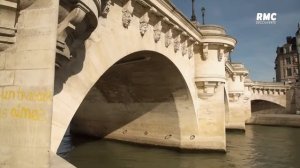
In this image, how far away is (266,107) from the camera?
179ft

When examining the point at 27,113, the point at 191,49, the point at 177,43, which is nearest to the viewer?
the point at 27,113

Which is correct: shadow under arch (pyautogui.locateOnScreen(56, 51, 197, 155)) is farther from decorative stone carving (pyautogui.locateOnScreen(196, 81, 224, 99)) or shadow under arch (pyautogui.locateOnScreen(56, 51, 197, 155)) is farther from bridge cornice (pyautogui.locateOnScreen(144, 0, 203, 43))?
bridge cornice (pyautogui.locateOnScreen(144, 0, 203, 43))

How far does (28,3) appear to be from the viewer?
14.9 ft

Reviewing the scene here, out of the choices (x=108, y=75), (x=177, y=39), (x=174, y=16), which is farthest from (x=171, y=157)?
(x=174, y=16)

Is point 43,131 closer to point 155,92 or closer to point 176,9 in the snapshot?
point 176,9

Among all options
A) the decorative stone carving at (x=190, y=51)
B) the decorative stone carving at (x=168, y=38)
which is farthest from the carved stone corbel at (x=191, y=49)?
the decorative stone carving at (x=168, y=38)

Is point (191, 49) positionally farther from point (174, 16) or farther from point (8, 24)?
point (8, 24)

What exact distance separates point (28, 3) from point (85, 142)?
1938cm

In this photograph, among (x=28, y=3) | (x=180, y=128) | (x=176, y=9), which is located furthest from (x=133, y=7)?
(x=180, y=128)

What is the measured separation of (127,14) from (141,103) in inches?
416

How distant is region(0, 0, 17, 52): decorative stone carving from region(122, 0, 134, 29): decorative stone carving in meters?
5.56

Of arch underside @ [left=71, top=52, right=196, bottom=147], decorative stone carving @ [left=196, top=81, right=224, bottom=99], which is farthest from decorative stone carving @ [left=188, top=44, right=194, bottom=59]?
decorative stone carving @ [left=196, top=81, right=224, bottom=99]

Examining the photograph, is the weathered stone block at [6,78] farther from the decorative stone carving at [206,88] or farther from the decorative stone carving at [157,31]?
the decorative stone carving at [206,88]

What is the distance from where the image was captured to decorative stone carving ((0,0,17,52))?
14.6 feet
